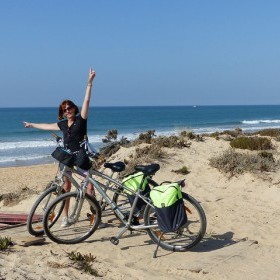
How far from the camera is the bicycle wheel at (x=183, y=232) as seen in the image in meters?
6.29

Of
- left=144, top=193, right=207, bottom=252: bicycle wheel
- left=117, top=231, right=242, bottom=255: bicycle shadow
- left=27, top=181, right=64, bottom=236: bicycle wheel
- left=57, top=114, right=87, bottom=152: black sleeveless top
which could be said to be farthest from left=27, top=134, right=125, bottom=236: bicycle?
left=117, top=231, right=242, bottom=255: bicycle shadow

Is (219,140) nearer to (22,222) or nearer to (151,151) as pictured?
(151,151)

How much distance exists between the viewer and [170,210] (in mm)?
6180

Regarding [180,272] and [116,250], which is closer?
[180,272]

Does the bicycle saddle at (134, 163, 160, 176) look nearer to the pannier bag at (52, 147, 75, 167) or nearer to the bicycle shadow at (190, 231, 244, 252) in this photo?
the pannier bag at (52, 147, 75, 167)

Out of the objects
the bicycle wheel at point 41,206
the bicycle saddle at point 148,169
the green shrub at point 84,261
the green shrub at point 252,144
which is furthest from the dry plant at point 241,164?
the green shrub at point 84,261

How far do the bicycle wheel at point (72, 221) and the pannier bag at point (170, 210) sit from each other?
3.11ft

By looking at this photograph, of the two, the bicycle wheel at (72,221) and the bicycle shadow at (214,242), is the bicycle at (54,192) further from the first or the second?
the bicycle shadow at (214,242)

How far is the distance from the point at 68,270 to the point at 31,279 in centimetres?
51

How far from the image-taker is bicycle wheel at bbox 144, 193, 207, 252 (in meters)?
6.29

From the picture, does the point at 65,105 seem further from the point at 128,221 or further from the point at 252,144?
the point at 252,144

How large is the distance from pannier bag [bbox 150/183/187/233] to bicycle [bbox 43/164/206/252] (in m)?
0.15

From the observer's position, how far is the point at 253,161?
1221cm

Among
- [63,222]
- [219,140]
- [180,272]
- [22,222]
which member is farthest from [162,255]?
[219,140]
